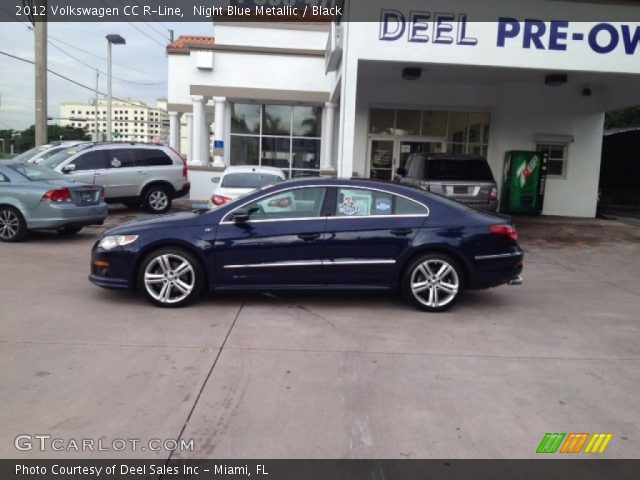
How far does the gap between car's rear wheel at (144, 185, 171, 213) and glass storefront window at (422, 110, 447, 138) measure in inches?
316

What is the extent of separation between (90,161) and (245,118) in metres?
6.61

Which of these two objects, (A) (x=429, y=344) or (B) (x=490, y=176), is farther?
(B) (x=490, y=176)

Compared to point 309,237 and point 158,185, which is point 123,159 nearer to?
point 158,185

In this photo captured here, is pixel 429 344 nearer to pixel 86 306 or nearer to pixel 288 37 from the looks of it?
pixel 86 306

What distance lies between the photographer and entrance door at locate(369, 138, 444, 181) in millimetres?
18500

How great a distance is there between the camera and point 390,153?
1856 centimetres

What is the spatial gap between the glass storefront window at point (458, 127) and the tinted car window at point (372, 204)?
40.2ft

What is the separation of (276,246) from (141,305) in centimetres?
175

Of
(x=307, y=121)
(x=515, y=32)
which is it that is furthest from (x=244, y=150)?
(x=515, y=32)

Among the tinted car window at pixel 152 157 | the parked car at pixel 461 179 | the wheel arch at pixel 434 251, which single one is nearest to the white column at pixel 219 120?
the tinted car window at pixel 152 157

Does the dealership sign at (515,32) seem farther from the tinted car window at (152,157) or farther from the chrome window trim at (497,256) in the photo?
the tinted car window at (152,157)

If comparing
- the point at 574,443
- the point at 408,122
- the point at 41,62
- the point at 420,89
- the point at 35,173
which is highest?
the point at 41,62

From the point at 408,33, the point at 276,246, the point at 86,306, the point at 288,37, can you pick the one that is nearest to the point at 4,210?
the point at 86,306
